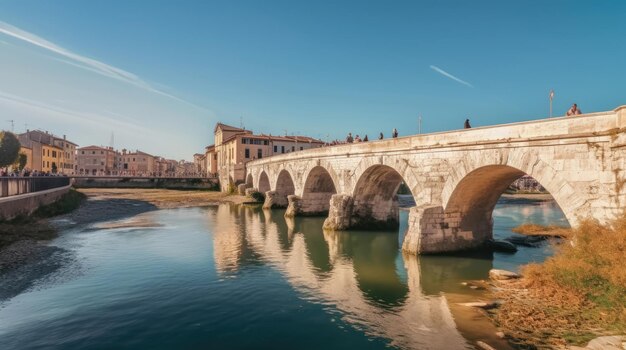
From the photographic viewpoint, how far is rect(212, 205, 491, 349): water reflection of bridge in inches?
381

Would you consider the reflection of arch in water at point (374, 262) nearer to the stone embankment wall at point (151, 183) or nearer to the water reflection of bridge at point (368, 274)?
the water reflection of bridge at point (368, 274)

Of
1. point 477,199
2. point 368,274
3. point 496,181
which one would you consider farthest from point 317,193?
point 496,181

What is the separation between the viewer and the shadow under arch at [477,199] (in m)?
15.5

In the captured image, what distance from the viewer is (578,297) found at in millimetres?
9711

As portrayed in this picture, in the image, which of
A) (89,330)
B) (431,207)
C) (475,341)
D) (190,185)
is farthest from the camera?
(190,185)

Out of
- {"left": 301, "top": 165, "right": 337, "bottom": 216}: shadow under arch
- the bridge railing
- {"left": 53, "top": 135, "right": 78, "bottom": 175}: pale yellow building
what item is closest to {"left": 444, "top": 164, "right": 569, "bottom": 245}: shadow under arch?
{"left": 301, "top": 165, "right": 337, "bottom": 216}: shadow under arch

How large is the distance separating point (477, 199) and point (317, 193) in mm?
18676

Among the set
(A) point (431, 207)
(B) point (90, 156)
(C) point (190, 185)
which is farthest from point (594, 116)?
(B) point (90, 156)

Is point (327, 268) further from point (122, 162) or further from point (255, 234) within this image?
point (122, 162)

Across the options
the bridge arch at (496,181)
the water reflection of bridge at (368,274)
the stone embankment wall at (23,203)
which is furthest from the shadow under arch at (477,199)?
the stone embankment wall at (23,203)

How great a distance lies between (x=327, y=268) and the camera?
16.1 meters

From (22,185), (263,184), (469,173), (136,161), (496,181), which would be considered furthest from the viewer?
(136,161)

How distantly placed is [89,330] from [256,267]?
7379 millimetres

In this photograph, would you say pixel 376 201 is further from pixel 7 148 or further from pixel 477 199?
pixel 7 148
